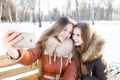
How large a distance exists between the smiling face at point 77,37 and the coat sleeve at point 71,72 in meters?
0.11

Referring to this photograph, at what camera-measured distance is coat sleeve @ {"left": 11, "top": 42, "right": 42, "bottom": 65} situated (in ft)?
3.37

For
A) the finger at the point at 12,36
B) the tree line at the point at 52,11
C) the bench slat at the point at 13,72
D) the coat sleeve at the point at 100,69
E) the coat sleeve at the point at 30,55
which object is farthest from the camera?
the tree line at the point at 52,11

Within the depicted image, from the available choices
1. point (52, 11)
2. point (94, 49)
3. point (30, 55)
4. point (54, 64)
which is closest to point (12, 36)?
point (30, 55)

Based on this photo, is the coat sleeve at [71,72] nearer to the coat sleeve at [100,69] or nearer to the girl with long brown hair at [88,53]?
the girl with long brown hair at [88,53]

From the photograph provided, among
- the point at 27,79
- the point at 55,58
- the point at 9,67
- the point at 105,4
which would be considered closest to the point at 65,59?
the point at 55,58

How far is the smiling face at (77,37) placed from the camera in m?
1.22

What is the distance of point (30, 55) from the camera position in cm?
118

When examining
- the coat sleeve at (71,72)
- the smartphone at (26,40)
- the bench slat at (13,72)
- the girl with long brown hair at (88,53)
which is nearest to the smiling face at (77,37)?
the girl with long brown hair at (88,53)

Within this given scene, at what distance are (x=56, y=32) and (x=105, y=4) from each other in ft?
33.6

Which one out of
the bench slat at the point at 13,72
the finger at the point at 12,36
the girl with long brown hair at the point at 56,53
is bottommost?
the bench slat at the point at 13,72

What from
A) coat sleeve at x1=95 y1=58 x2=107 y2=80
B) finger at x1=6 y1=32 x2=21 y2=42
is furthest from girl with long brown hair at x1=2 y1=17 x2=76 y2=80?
finger at x1=6 y1=32 x2=21 y2=42

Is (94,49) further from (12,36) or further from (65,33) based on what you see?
(12,36)

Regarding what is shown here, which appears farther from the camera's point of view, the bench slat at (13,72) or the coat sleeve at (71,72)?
the bench slat at (13,72)

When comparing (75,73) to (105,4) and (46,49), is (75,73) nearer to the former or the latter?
(46,49)
